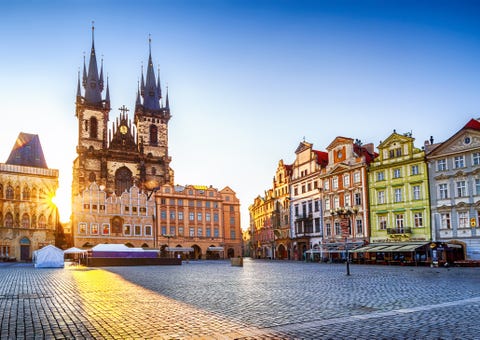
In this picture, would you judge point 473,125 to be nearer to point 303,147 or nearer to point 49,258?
point 303,147

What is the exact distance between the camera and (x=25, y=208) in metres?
70.4

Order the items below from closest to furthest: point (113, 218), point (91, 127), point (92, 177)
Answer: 1. point (113, 218)
2. point (92, 177)
3. point (91, 127)

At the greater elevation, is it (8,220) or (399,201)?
(399,201)

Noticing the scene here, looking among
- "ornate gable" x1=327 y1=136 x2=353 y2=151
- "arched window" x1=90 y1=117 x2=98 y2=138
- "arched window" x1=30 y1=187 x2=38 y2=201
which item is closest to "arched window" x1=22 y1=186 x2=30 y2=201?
"arched window" x1=30 y1=187 x2=38 y2=201

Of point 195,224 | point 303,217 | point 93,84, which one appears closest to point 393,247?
point 303,217

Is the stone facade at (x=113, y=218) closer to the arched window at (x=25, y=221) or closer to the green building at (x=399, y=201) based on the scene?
the arched window at (x=25, y=221)

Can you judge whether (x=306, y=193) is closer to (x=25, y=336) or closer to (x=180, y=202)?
(x=180, y=202)

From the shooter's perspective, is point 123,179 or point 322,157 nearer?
point 322,157

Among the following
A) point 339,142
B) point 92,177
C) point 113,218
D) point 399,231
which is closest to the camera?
point 399,231

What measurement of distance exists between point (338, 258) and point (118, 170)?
5067cm

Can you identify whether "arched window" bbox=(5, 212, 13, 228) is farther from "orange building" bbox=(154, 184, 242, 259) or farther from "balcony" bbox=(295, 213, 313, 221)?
"balcony" bbox=(295, 213, 313, 221)

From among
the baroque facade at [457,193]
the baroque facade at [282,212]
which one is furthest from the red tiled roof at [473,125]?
the baroque facade at [282,212]

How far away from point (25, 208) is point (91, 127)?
27673 mm

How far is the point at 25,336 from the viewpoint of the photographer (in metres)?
8.79
